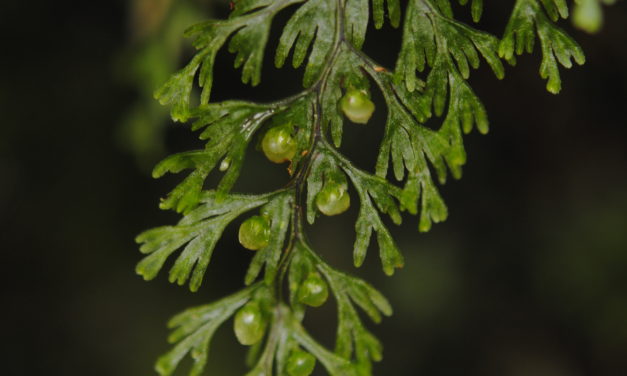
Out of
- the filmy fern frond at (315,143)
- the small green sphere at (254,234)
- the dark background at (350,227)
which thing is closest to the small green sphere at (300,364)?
the filmy fern frond at (315,143)

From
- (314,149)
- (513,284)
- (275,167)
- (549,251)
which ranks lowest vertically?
(513,284)

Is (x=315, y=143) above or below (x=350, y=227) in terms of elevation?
above

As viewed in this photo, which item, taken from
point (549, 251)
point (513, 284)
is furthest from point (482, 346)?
point (549, 251)

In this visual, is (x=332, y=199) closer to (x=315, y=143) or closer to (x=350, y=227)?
(x=315, y=143)

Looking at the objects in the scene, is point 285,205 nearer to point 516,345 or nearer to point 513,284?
point 513,284

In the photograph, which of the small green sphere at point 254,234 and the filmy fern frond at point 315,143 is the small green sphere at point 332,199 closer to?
the filmy fern frond at point 315,143

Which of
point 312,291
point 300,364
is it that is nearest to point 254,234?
point 312,291
